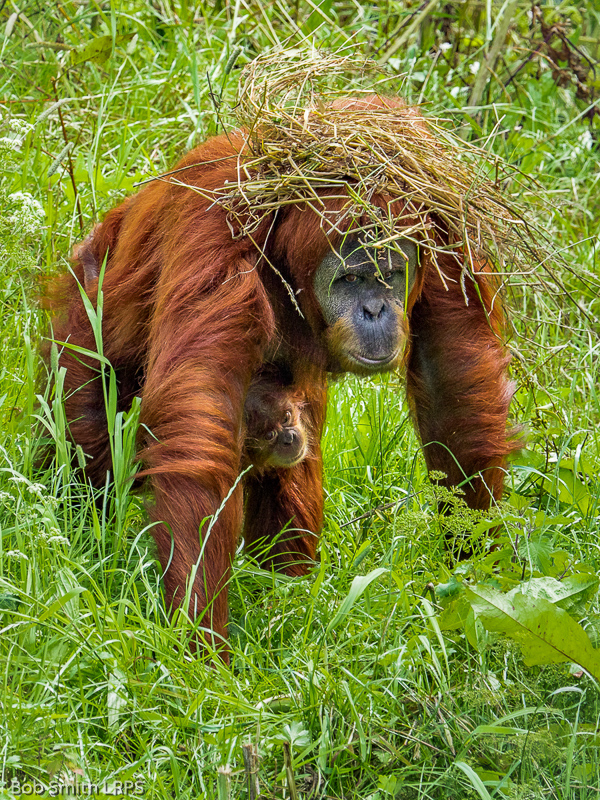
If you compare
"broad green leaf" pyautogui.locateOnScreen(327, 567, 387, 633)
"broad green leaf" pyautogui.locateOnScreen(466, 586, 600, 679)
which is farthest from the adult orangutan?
"broad green leaf" pyautogui.locateOnScreen(466, 586, 600, 679)

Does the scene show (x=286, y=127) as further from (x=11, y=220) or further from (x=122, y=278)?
(x=11, y=220)

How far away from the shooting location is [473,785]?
85.8 inches

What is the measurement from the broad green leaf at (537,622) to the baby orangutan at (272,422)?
4.33 ft

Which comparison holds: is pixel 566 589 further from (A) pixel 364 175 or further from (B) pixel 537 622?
(A) pixel 364 175

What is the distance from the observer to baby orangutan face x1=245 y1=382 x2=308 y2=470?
3561 millimetres

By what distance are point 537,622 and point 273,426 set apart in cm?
144

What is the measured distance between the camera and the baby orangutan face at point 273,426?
356cm

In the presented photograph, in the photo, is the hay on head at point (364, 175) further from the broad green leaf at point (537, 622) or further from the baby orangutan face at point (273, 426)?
the broad green leaf at point (537, 622)

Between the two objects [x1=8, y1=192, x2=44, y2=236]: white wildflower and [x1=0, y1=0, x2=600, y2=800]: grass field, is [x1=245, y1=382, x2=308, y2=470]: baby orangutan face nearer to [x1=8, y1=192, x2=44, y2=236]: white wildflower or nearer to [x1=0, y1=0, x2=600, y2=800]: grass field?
[x1=0, y1=0, x2=600, y2=800]: grass field

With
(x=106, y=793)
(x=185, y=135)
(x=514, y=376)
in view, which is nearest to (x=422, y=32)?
(x=185, y=135)

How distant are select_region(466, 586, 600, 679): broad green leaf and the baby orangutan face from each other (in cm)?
132

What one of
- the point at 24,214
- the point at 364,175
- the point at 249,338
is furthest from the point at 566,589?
the point at 24,214

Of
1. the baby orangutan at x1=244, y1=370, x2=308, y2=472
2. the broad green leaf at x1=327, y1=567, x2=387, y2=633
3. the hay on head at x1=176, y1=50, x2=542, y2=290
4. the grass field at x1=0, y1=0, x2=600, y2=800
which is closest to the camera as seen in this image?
the grass field at x1=0, y1=0, x2=600, y2=800

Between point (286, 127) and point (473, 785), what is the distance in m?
1.98
